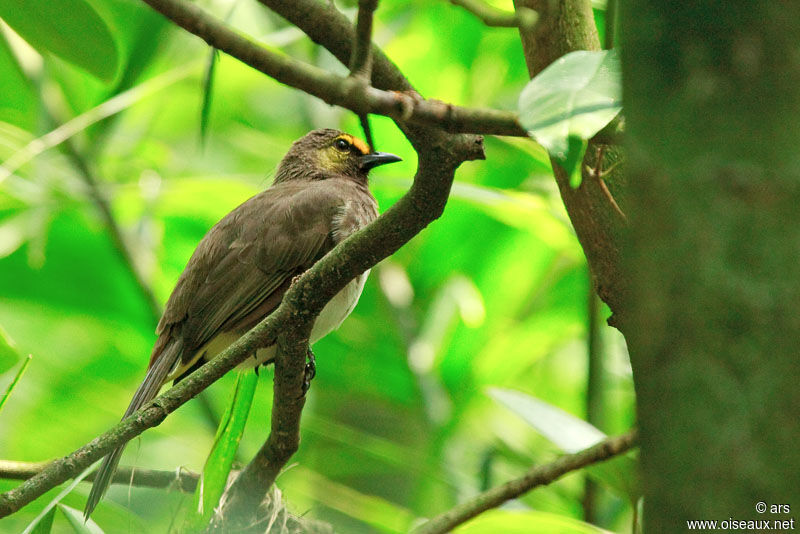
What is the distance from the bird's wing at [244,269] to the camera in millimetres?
4000

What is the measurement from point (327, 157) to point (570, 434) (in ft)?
8.60

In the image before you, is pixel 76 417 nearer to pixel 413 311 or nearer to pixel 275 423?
pixel 413 311

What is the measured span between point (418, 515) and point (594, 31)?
99.3 inches

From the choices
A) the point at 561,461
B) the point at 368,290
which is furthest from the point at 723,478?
the point at 368,290

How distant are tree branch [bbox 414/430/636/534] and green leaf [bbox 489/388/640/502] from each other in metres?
0.38

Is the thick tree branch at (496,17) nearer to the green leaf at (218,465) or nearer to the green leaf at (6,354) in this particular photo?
the green leaf at (218,465)

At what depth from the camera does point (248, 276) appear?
406cm

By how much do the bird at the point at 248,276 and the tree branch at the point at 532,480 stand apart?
3.98ft

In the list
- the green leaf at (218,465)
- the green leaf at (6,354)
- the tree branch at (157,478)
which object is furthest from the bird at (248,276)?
the green leaf at (6,354)

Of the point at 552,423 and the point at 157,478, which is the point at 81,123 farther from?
the point at 552,423

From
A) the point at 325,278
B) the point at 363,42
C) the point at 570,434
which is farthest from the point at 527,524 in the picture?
the point at 363,42

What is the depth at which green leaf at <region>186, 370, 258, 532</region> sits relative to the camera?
108 inches

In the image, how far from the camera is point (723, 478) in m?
0.90

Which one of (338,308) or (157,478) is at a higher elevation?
(338,308)
